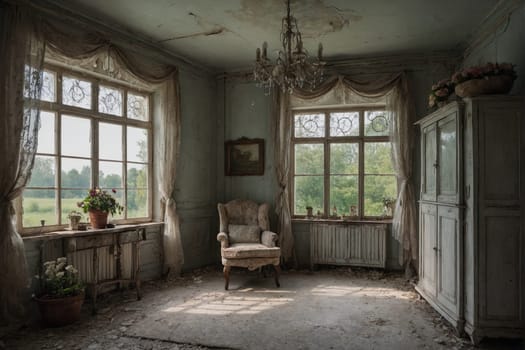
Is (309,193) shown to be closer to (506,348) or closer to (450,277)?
(450,277)

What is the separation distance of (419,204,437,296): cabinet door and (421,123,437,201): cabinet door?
0.14 metres

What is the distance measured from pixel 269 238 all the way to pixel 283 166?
4.14ft

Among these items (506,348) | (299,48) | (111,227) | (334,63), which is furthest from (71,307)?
(334,63)

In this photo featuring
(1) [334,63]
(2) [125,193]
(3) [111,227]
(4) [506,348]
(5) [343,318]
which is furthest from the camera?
(1) [334,63]

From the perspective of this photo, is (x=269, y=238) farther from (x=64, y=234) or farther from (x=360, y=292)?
(x=64, y=234)

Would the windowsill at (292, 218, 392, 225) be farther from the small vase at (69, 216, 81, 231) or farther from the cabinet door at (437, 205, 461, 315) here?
the small vase at (69, 216, 81, 231)

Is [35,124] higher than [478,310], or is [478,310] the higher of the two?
[35,124]

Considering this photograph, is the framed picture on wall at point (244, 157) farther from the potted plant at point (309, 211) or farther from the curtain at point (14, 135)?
the curtain at point (14, 135)

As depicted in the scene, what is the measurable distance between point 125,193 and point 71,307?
171 centimetres

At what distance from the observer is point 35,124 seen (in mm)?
3428

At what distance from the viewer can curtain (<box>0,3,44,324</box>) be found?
3.18 m

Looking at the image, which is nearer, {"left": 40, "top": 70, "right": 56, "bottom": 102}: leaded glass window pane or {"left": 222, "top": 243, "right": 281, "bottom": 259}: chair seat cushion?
{"left": 40, "top": 70, "right": 56, "bottom": 102}: leaded glass window pane

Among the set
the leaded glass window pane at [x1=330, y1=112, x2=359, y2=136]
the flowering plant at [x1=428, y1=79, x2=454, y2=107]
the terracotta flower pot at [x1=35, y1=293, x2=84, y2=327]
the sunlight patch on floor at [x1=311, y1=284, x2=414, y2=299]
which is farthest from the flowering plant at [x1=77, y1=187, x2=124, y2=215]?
the flowering plant at [x1=428, y1=79, x2=454, y2=107]

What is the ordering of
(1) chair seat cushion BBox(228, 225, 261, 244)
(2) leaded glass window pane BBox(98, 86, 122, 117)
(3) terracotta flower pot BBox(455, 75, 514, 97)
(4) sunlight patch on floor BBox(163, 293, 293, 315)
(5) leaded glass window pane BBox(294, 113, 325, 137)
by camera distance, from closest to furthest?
(3) terracotta flower pot BBox(455, 75, 514, 97) < (4) sunlight patch on floor BBox(163, 293, 293, 315) < (2) leaded glass window pane BBox(98, 86, 122, 117) < (1) chair seat cushion BBox(228, 225, 261, 244) < (5) leaded glass window pane BBox(294, 113, 325, 137)
